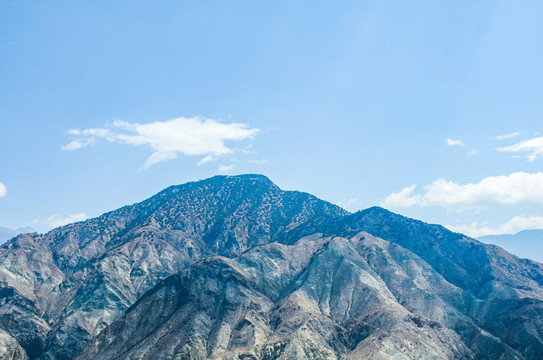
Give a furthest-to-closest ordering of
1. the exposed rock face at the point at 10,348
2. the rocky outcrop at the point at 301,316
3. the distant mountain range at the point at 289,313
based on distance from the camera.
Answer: the exposed rock face at the point at 10,348 < the distant mountain range at the point at 289,313 < the rocky outcrop at the point at 301,316

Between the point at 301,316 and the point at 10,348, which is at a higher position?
the point at 301,316

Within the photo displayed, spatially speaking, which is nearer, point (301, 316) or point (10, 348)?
point (301, 316)

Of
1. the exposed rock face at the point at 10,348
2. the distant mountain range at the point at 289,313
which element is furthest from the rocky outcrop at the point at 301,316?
A: the exposed rock face at the point at 10,348

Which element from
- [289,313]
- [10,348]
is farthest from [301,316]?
[10,348]

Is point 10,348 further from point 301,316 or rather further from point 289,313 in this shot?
point 301,316

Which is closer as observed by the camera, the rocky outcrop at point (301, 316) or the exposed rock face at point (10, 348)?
the rocky outcrop at point (301, 316)

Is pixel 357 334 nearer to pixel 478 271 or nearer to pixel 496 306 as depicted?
pixel 496 306

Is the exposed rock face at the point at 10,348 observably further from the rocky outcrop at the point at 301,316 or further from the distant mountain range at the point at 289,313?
the rocky outcrop at the point at 301,316

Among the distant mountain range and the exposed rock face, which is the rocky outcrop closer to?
the distant mountain range

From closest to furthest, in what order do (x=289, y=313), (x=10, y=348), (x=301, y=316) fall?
(x=301, y=316)
(x=289, y=313)
(x=10, y=348)

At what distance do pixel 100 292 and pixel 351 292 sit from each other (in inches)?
4418

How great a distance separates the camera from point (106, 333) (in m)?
143

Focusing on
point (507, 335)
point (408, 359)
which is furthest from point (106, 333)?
point (507, 335)

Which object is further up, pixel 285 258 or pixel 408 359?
pixel 285 258
